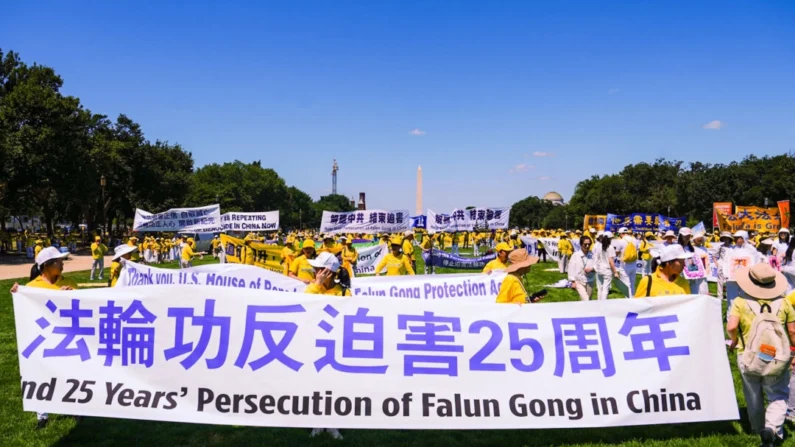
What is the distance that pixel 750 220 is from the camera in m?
27.5

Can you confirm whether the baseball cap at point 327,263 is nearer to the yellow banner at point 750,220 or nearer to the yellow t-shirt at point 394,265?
the yellow t-shirt at point 394,265

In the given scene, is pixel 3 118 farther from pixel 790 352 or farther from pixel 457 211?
pixel 790 352

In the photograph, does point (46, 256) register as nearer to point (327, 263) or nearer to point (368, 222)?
point (327, 263)

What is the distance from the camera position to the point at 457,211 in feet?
80.4

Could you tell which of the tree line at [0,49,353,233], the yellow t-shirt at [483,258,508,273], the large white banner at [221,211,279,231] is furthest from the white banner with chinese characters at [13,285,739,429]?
the tree line at [0,49,353,233]

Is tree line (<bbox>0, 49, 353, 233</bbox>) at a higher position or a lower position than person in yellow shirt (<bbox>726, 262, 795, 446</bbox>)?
higher

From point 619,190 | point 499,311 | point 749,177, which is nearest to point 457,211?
point 499,311

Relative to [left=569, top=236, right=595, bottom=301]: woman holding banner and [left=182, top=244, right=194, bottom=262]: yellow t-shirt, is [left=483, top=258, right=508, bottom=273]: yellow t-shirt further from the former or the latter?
[left=182, top=244, right=194, bottom=262]: yellow t-shirt

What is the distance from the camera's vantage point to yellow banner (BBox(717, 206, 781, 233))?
2747 centimetres

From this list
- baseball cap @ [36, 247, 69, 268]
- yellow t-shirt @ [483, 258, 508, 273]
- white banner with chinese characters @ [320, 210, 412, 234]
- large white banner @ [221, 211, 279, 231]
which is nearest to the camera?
baseball cap @ [36, 247, 69, 268]

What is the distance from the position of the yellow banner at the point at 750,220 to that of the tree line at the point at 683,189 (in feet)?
63.5

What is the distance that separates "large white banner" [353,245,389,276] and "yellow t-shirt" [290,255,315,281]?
8.64 metres

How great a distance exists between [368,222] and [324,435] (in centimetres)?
1617

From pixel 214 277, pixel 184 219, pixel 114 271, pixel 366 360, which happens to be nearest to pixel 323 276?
pixel 366 360
